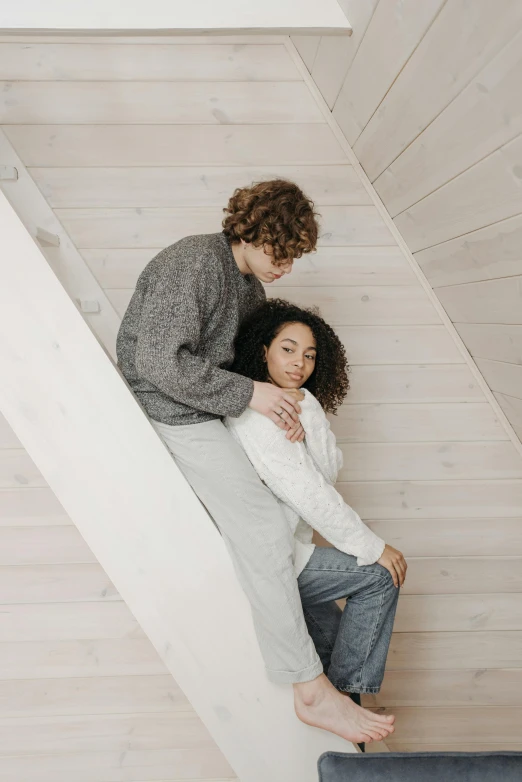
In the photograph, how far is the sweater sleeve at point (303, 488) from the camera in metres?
1.22

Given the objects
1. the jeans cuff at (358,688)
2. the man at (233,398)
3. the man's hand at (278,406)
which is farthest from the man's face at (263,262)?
the jeans cuff at (358,688)

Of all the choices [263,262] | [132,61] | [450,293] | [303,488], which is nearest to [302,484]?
[303,488]

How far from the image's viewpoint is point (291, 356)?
1.38 m

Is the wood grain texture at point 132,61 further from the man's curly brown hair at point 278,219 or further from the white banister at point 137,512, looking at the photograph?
the white banister at point 137,512

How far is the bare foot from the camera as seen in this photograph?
1.12 meters

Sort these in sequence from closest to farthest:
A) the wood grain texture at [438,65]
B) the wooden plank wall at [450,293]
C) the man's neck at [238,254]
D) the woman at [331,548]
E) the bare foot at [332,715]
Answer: the wood grain texture at [438,65] < the wooden plank wall at [450,293] < the bare foot at [332,715] < the woman at [331,548] < the man's neck at [238,254]

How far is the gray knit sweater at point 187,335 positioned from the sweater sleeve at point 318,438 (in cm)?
15

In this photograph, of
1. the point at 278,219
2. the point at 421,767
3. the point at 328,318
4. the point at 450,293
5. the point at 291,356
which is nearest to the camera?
the point at 421,767

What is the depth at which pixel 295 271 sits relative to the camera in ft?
6.04

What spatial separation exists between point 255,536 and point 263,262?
0.57 metres

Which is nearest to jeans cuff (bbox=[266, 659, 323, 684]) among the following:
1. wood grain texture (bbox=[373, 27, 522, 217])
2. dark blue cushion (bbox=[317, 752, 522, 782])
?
dark blue cushion (bbox=[317, 752, 522, 782])

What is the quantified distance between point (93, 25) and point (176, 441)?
885 millimetres

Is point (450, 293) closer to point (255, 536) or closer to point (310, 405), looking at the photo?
point (310, 405)

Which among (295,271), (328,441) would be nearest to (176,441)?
(328,441)
